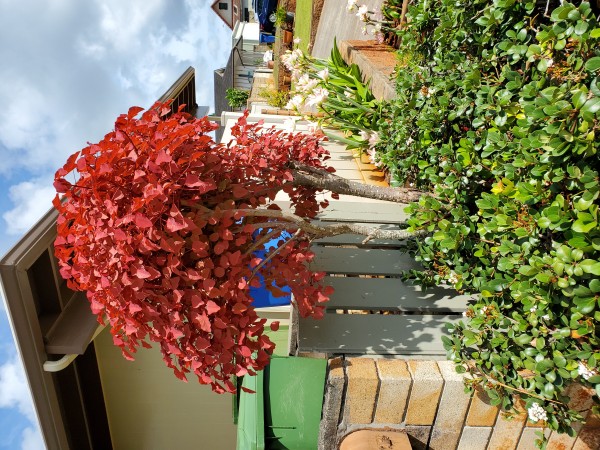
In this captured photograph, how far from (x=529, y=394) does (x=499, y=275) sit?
506mm

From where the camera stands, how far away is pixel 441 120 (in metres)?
2.40

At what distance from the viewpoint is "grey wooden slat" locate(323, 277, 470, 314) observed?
2.49 meters

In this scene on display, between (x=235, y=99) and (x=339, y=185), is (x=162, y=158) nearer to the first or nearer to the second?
(x=339, y=185)

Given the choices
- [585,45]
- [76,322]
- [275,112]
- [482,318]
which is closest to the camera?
[585,45]

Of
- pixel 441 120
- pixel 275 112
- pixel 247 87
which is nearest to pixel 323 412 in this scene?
pixel 441 120

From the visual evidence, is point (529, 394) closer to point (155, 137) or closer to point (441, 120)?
point (441, 120)

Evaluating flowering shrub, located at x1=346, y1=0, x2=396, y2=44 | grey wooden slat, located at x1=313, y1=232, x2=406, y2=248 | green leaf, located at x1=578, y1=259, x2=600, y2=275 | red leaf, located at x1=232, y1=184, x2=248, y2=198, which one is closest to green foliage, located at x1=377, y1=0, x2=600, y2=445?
green leaf, located at x1=578, y1=259, x2=600, y2=275

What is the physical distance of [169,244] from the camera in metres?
1.61

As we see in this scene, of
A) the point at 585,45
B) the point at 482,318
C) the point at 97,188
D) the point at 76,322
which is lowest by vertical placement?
the point at 76,322

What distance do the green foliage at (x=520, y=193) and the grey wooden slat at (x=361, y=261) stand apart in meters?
0.24

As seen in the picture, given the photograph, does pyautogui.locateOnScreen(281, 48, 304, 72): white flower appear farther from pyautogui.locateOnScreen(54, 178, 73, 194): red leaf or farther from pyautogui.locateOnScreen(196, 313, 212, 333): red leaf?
pyautogui.locateOnScreen(196, 313, 212, 333): red leaf

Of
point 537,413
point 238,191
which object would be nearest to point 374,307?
point 537,413

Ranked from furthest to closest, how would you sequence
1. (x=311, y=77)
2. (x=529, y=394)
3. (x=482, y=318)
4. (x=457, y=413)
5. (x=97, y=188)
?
(x=311, y=77) → (x=457, y=413) → (x=482, y=318) → (x=529, y=394) → (x=97, y=188)

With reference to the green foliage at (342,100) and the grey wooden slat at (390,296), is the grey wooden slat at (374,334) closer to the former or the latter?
the grey wooden slat at (390,296)
